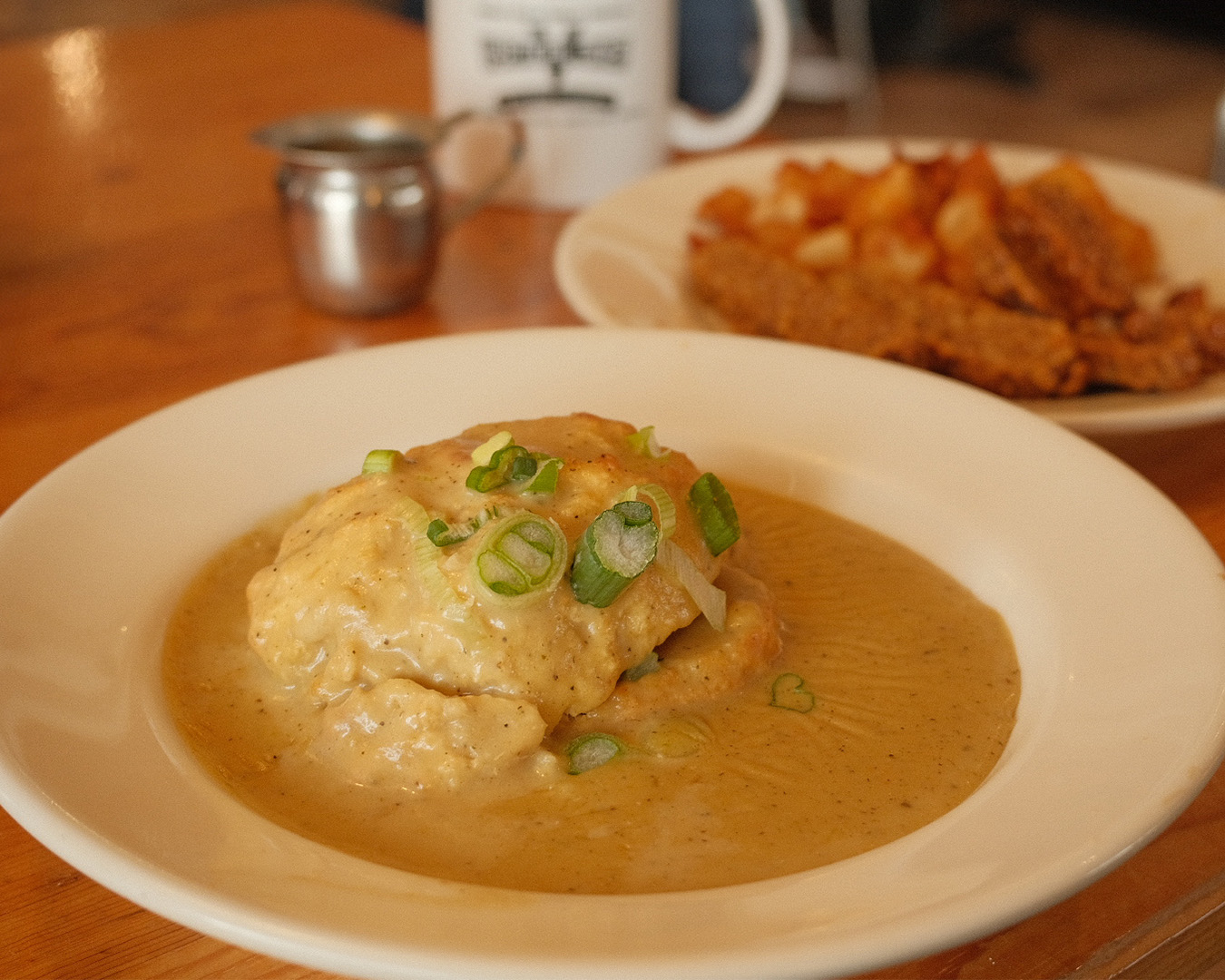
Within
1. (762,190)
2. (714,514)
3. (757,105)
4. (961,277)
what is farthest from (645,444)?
(757,105)

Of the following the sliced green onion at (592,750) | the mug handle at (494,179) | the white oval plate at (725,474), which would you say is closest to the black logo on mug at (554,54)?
the mug handle at (494,179)

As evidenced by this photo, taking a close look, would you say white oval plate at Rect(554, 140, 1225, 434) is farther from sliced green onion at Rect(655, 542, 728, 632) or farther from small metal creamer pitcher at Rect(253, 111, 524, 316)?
sliced green onion at Rect(655, 542, 728, 632)

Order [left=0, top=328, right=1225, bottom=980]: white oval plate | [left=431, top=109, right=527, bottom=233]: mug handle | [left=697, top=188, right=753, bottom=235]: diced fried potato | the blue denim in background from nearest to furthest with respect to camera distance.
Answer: [left=0, top=328, right=1225, bottom=980]: white oval plate < [left=431, top=109, right=527, bottom=233]: mug handle < [left=697, top=188, right=753, bottom=235]: diced fried potato < the blue denim in background

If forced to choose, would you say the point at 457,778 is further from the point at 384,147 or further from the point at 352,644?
the point at 384,147

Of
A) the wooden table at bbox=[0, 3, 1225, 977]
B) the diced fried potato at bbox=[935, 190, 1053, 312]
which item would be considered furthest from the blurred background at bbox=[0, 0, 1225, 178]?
the diced fried potato at bbox=[935, 190, 1053, 312]

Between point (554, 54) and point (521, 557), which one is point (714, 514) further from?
point (554, 54)

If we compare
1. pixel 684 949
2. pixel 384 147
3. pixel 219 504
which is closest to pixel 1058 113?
pixel 384 147

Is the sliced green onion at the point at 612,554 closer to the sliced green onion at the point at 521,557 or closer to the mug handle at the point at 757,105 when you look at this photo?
the sliced green onion at the point at 521,557
